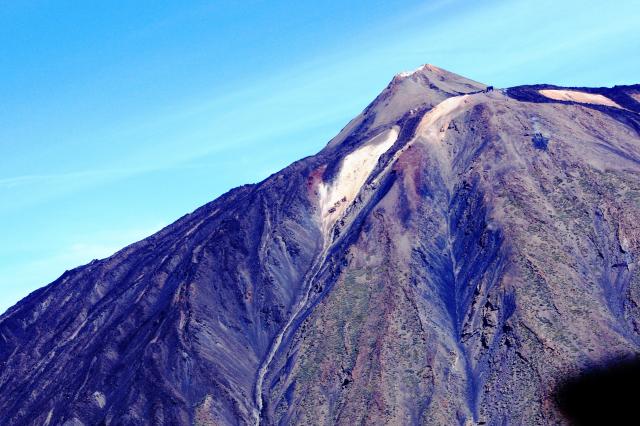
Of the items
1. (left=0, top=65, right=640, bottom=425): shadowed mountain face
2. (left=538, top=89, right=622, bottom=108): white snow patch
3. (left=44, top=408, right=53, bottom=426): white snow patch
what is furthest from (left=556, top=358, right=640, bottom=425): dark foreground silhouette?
(left=538, top=89, right=622, bottom=108): white snow patch

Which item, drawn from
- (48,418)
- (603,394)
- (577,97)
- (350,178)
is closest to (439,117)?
(350,178)

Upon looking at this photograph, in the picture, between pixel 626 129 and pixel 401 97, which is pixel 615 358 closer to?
pixel 626 129

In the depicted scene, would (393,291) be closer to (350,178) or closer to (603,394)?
(603,394)

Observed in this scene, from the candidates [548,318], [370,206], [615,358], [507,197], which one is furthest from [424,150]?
[615,358]

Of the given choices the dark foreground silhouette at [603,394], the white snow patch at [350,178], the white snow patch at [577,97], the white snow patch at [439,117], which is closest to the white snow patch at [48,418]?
the white snow patch at [350,178]

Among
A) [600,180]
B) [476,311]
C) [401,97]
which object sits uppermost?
[401,97]

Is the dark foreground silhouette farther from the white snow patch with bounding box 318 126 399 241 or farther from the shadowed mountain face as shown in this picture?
the white snow patch with bounding box 318 126 399 241
